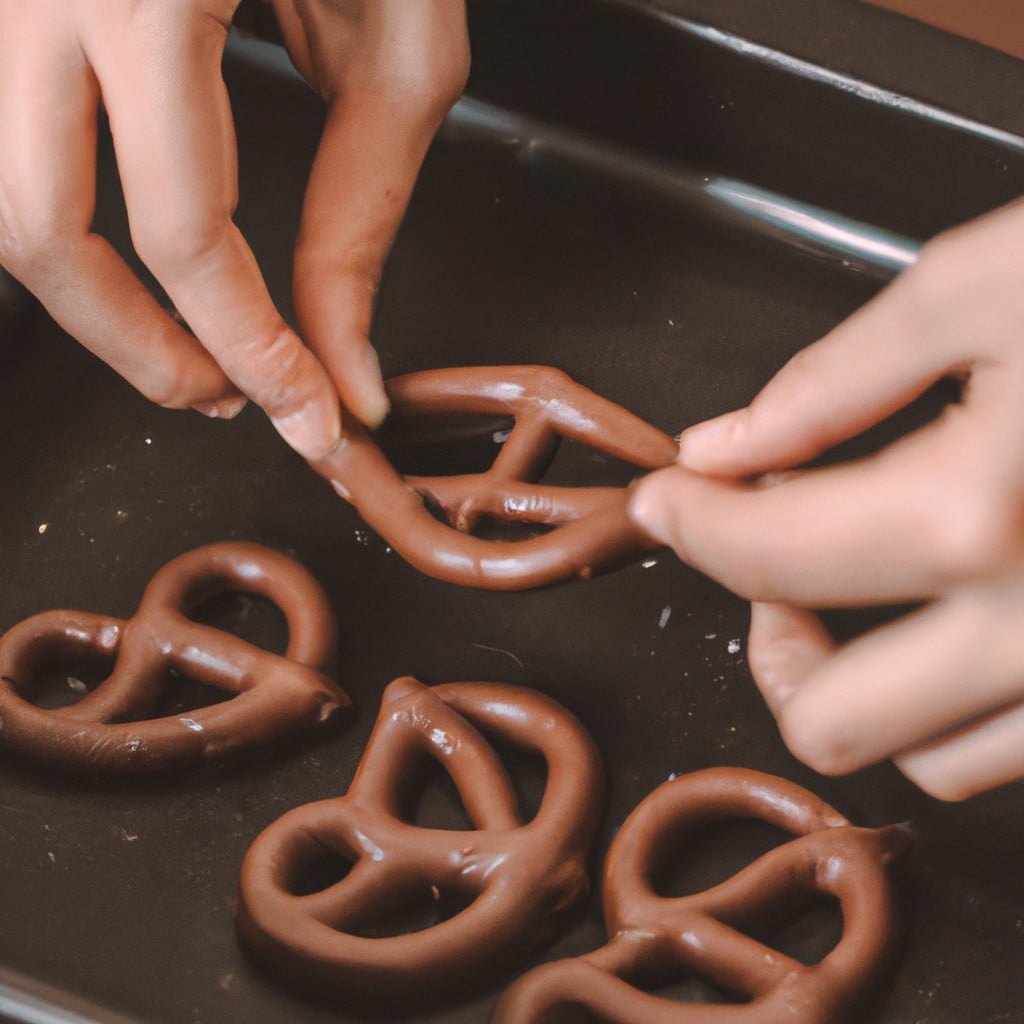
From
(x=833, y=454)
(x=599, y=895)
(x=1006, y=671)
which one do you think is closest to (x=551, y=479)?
(x=833, y=454)

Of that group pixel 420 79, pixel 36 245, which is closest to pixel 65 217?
pixel 36 245

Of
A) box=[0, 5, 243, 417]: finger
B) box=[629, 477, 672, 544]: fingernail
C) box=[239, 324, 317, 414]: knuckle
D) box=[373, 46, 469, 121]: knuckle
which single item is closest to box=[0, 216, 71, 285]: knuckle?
box=[0, 5, 243, 417]: finger

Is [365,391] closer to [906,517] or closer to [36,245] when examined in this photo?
[36,245]

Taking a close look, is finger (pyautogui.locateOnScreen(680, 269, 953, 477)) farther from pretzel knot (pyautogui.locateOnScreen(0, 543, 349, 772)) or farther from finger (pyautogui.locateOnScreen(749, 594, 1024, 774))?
pretzel knot (pyautogui.locateOnScreen(0, 543, 349, 772))

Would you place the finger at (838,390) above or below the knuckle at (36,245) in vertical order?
above

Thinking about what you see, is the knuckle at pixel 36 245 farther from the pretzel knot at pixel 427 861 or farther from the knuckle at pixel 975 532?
the knuckle at pixel 975 532

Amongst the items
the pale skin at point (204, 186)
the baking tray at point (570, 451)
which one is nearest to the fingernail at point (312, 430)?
the pale skin at point (204, 186)
